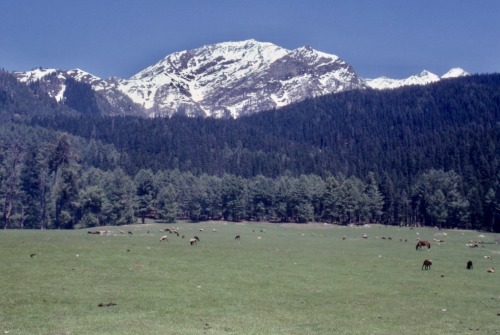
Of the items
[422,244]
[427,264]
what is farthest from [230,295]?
[422,244]

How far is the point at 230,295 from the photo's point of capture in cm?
3178

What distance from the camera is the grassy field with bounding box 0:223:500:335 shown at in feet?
78.2

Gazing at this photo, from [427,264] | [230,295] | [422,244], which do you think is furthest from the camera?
[422,244]

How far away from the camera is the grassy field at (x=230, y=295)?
2383 centimetres

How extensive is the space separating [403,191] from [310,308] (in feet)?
500

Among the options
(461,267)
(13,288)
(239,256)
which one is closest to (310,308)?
(13,288)

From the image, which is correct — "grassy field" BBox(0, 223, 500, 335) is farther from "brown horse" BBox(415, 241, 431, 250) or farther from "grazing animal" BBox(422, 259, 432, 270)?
"brown horse" BBox(415, 241, 431, 250)

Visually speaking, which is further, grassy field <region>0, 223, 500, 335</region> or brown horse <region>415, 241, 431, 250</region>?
brown horse <region>415, 241, 431, 250</region>

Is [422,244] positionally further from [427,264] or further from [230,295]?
[230,295]

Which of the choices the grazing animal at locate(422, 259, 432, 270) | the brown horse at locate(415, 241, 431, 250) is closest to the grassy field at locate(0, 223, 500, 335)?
the grazing animal at locate(422, 259, 432, 270)

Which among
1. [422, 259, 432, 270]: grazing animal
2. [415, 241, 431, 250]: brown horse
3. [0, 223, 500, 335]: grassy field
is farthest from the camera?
[415, 241, 431, 250]: brown horse

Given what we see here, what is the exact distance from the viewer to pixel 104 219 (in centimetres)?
13812

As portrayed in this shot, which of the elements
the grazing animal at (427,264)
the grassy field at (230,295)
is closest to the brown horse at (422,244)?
the grassy field at (230,295)

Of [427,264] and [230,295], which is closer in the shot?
[230,295]
